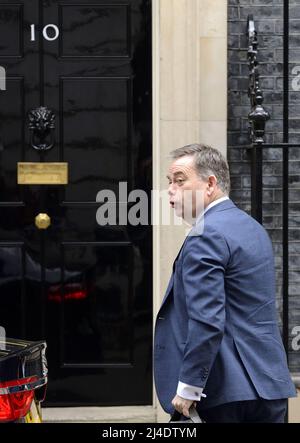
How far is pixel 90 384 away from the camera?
6453 mm

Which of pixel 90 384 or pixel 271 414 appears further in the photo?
pixel 90 384

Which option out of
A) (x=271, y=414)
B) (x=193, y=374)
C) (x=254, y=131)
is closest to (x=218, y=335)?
(x=193, y=374)

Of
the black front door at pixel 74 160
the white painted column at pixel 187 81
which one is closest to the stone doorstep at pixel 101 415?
the black front door at pixel 74 160

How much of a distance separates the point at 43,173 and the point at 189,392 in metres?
2.91

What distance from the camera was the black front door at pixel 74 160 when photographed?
20.9 ft

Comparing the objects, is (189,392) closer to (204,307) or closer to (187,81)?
(204,307)

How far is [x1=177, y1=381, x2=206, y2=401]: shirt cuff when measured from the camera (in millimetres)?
3775

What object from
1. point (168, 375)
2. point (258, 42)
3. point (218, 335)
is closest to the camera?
point (218, 335)

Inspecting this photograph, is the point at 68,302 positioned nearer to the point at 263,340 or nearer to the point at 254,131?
the point at 254,131

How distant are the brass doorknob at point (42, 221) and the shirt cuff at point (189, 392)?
277cm

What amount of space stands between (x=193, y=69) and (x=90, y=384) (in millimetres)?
2220

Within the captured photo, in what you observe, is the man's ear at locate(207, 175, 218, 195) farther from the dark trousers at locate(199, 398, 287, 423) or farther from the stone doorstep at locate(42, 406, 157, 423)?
the stone doorstep at locate(42, 406, 157, 423)

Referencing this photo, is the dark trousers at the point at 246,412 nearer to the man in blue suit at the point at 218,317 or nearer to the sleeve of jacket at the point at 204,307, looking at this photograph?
the man in blue suit at the point at 218,317

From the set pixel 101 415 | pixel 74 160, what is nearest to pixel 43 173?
pixel 74 160
